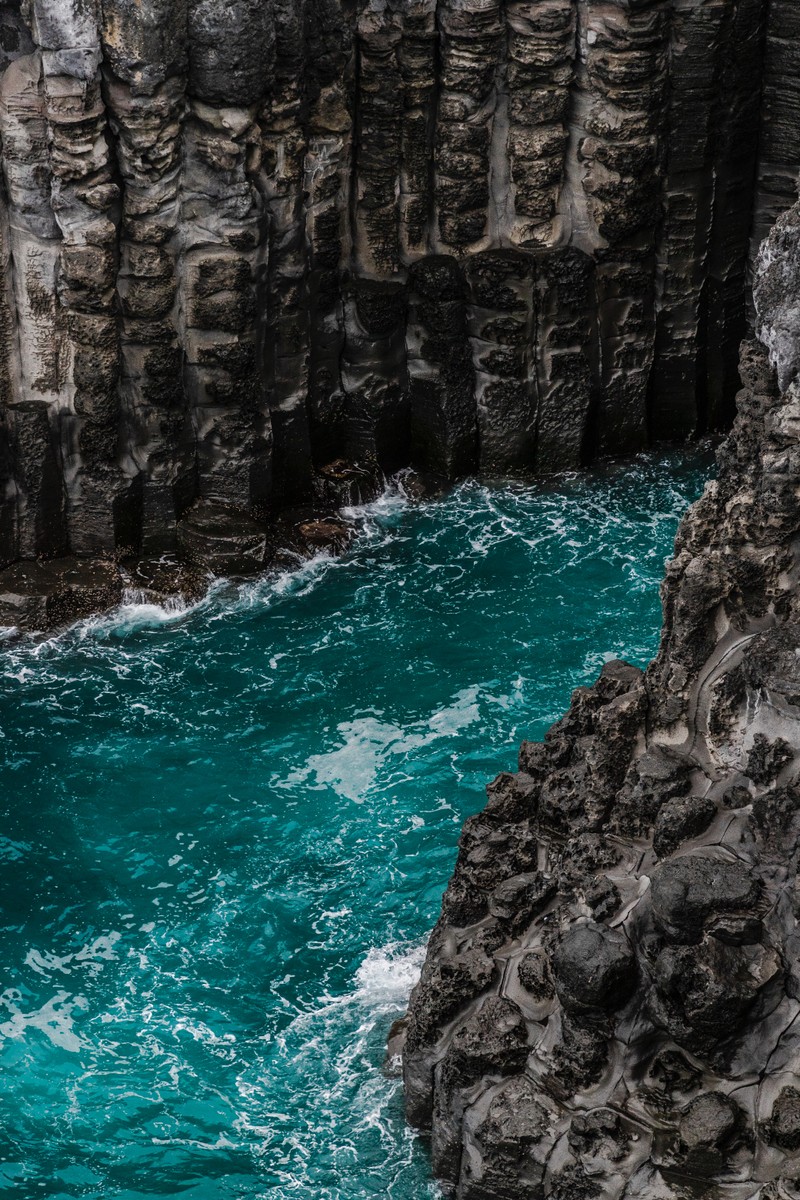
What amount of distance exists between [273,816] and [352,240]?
10.8 m

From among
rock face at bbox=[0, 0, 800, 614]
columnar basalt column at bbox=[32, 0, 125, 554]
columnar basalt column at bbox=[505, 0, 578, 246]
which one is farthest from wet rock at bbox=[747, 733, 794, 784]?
columnar basalt column at bbox=[505, 0, 578, 246]

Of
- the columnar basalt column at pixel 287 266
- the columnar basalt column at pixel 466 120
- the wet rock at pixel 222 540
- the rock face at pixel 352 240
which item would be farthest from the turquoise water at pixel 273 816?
the columnar basalt column at pixel 466 120

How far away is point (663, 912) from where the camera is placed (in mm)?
13953

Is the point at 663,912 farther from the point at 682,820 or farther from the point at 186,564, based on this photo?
the point at 186,564

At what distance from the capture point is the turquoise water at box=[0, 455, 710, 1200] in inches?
708

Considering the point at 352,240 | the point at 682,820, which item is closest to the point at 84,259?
the point at 352,240

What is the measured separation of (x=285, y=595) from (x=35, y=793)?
18.1 ft

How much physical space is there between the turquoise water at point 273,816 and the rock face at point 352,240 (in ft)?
5.53

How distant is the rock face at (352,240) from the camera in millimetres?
24953

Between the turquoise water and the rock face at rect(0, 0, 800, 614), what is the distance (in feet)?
5.53

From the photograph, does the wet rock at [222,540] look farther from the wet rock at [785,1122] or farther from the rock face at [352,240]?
the wet rock at [785,1122]

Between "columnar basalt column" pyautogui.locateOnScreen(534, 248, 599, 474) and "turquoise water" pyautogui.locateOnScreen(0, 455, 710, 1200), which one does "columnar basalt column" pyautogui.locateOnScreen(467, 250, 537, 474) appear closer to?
"columnar basalt column" pyautogui.locateOnScreen(534, 248, 599, 474)

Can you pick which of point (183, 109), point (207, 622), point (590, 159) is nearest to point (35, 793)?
point (207, 622)

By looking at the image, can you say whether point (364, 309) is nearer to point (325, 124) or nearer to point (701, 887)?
point (325, 124)
